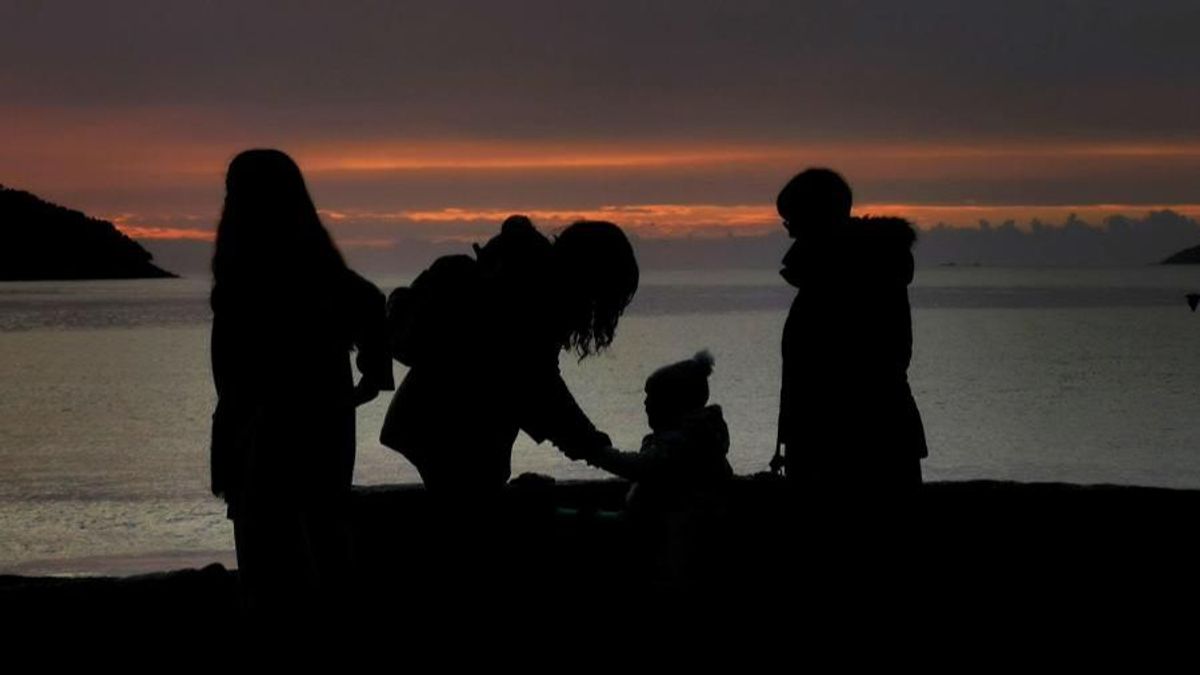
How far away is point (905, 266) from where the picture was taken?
20.3 ft

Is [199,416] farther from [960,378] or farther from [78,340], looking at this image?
[78,340]

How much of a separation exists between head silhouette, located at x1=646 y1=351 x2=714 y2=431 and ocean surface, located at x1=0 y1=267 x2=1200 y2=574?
45.1 ft

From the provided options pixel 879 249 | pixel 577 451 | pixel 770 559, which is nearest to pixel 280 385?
pixel 577 451

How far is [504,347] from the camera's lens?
17.4 ft

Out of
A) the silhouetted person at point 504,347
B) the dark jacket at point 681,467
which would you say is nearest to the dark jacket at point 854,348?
the dark jacket at point 681,467

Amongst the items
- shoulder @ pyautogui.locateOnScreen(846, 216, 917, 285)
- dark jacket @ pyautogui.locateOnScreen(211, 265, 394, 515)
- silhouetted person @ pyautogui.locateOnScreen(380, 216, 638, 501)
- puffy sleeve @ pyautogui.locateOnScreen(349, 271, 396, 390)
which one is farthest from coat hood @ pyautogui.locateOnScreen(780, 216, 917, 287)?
dark jacket @ pyautogui.locateOnScreen(211, 265, 394, 515)

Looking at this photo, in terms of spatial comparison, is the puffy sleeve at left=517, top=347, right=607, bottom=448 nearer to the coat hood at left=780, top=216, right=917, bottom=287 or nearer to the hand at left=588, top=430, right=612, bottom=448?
the hand at left=588, top=430, right=612, bottom=448

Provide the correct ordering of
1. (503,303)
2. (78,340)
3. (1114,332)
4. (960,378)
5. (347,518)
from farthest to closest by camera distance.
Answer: (1114,332) < (78,340) < (960,378) < (347,518) < (503,303)

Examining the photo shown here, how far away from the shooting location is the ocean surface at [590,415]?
2342cm

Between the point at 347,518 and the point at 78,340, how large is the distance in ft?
300

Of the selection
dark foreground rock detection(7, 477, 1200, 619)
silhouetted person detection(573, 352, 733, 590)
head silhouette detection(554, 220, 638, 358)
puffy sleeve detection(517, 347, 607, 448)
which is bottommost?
dark foreground rock detection(7, 477, 1200, 619)

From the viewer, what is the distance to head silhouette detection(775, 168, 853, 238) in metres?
6.11

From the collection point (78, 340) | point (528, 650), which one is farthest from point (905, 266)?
point (78, 340)

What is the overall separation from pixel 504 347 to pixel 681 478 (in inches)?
35.2
